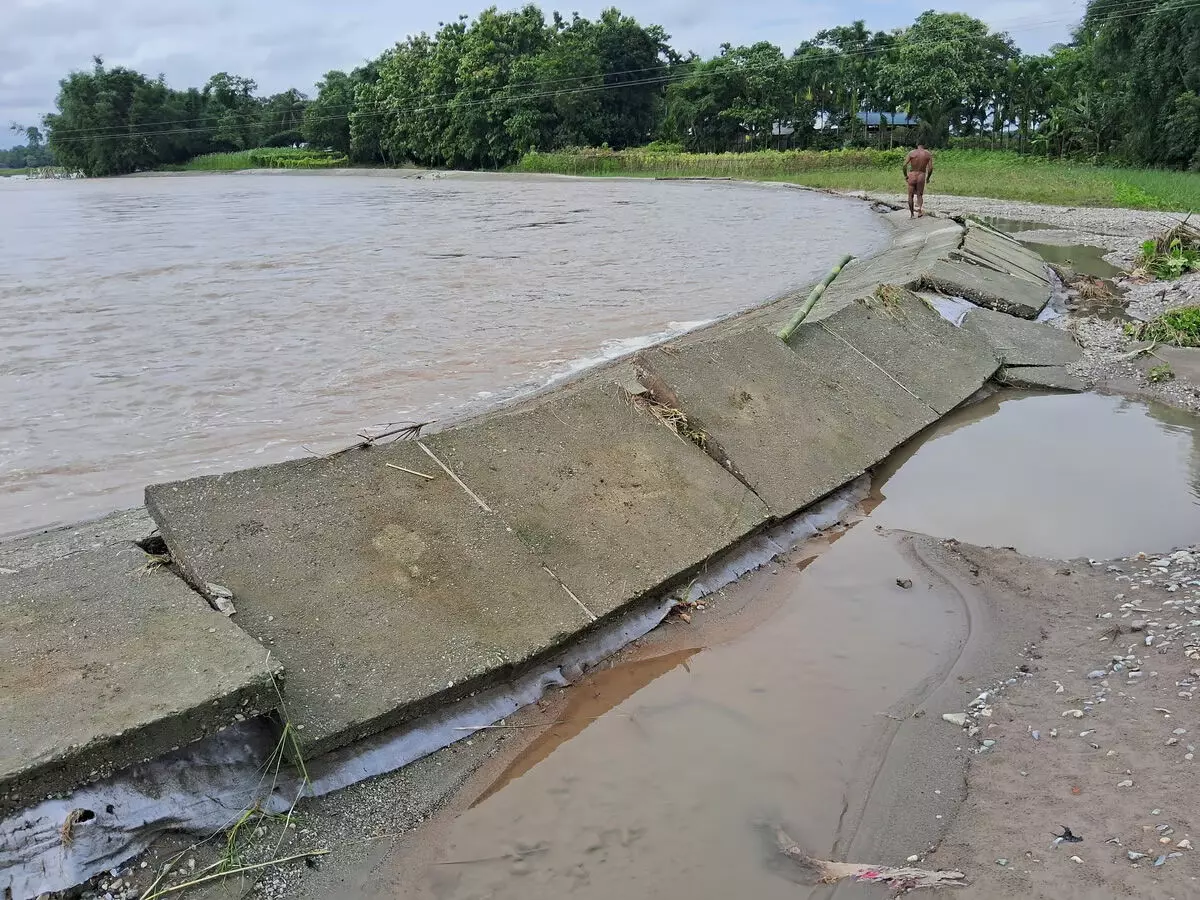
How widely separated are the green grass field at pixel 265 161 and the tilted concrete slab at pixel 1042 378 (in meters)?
89.6

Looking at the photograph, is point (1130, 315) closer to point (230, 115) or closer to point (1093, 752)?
point (1093, 752)

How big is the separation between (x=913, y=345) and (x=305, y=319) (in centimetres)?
816

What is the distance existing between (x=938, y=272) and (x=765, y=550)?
719 centimetres

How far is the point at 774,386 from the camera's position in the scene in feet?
19.8

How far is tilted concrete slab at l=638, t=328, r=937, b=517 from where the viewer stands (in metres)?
5.27

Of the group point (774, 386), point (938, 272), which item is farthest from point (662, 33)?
point (774, 386)

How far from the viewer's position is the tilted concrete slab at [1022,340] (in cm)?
859

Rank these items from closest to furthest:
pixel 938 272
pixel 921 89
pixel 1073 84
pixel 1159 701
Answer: pixel 1159 701
pixel 938 272
pixel 1073 84
pixel 921 89

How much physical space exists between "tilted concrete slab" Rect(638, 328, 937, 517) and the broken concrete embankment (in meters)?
0.02

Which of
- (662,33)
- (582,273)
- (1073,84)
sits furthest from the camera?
(662,33)

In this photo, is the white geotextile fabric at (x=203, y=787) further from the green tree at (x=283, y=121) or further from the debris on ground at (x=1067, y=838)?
the green tree at (x=283, y=121)

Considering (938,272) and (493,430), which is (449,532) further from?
(938,272)

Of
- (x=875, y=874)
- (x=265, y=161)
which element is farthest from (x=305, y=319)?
(x=265, y=161)

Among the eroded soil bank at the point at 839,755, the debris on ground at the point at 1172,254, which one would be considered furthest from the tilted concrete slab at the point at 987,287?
the eroded soil bank at the point at 839,755
